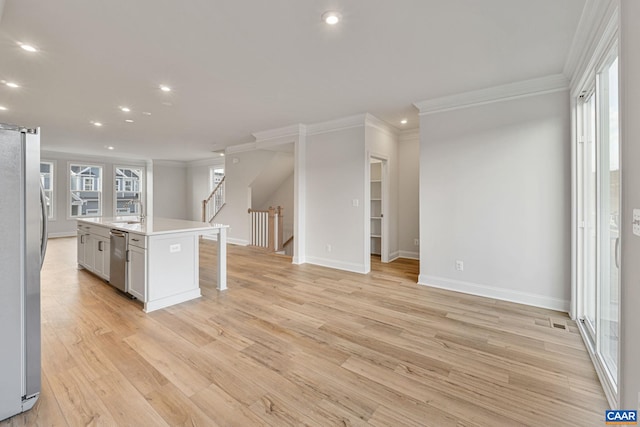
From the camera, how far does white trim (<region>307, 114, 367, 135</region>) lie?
4608mm

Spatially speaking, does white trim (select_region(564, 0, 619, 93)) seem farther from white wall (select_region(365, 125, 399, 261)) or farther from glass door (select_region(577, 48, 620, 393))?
white wall (select_region(365, 125, 399, 261))

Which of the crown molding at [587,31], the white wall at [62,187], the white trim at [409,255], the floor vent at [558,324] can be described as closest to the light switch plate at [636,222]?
the crown molding at [587,31]

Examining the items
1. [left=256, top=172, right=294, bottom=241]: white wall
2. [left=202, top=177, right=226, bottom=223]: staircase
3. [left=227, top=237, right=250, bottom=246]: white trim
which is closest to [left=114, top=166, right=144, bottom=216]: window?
[left=202, top=177, right=226, bottom=223]: staircase

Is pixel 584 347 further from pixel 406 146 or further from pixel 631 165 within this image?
pixel 406 146

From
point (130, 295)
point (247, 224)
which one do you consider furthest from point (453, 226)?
point (247, 224)

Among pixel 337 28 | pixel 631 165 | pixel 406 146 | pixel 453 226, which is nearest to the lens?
pixel 631 165

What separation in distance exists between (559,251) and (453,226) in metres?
1.12

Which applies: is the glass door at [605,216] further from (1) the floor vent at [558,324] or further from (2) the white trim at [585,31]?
(2) the white trim at [585,31]

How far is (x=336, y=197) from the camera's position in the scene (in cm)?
495

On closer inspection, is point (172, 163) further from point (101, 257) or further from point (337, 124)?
point (337, 124)

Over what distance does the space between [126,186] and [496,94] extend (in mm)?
10844

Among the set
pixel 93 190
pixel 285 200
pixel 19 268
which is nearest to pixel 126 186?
pixel 93 190

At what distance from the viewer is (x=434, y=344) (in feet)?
7.85

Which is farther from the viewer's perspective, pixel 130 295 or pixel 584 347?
pixel 130 295
